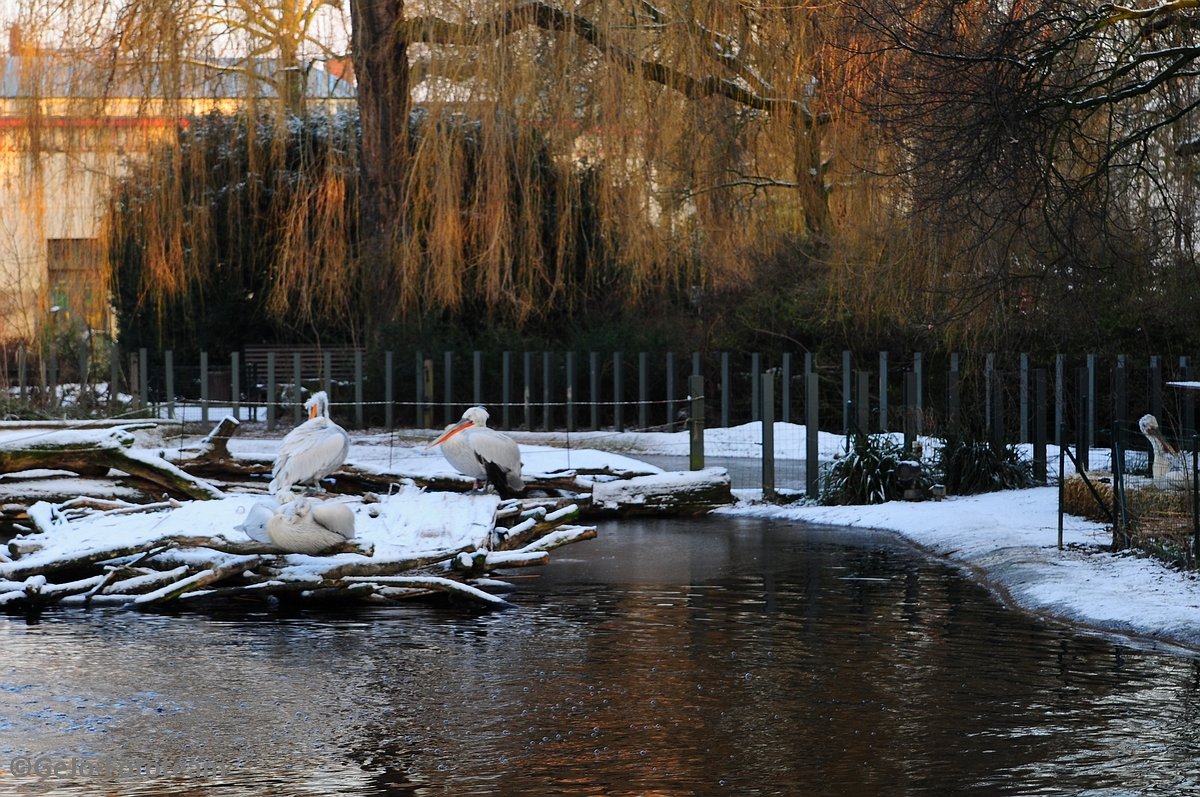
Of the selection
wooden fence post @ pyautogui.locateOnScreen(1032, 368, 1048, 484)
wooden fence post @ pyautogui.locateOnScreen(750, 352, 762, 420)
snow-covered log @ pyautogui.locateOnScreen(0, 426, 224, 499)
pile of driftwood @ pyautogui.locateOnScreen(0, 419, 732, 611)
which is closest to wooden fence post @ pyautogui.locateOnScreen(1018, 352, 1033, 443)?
wooden fence post @ pyautogui.locateOnScreen(1032, 368, 1048, 484)

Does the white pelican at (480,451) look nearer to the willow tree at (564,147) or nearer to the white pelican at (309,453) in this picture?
the white pelican at (309,453)

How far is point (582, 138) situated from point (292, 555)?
11186 millimetres

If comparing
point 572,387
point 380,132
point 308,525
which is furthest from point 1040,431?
point 308,525

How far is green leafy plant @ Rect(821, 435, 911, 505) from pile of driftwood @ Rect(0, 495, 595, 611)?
263 inches

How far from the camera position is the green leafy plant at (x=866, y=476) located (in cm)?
1880

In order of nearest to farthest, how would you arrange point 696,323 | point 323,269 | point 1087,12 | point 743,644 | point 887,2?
point 743,644, point 1087,12, point 887,2, point 323,269, point 696,323

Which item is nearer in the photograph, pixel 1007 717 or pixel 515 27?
pixel 1007 717

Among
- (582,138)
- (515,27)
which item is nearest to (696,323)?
(582,138)

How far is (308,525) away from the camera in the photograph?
12.2 metres

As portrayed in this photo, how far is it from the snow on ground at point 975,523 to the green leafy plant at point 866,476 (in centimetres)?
36

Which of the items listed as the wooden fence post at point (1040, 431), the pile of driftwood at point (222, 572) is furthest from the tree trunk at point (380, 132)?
the pile of driftwood at point (222, 572)

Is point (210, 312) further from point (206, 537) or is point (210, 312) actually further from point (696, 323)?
point (206, 537)

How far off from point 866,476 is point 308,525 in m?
8.35

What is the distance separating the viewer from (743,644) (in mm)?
10578
